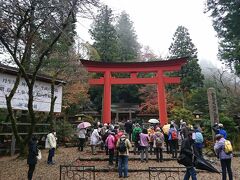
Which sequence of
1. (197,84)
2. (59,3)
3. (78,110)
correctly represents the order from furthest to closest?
(197,84) → (78,110) → (59,3)

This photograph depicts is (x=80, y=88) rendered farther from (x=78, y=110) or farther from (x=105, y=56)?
(x=105, y=56)

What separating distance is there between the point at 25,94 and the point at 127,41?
3896cm

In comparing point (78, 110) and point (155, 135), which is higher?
point (78, 110)

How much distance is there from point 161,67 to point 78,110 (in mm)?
12040

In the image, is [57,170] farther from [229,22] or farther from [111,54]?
[111,54]

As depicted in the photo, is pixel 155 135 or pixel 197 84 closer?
pixel 155 135

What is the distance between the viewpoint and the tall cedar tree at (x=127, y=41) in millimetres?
45131

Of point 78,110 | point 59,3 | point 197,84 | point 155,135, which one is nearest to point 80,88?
point 78,110

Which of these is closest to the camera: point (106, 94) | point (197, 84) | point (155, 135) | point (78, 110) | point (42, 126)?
point (155, 135)

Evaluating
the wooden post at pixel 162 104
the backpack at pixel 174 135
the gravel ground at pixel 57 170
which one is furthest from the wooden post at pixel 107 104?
the backpack at pixel 174 135

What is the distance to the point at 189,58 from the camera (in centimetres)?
4050

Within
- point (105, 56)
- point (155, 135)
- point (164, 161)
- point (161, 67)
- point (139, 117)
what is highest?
point (105, 56)

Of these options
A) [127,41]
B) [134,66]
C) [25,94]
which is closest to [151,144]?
[25,94]

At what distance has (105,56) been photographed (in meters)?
41.0
